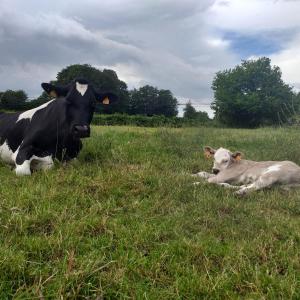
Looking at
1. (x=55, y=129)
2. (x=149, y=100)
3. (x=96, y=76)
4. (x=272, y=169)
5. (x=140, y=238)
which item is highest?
(x=96, y=76)

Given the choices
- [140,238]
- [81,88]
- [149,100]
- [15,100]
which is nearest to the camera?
[140,238]

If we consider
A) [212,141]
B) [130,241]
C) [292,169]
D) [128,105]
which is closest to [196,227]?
[130,241]

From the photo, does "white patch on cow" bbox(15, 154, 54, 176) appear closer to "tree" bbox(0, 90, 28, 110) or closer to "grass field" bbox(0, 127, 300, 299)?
"grass field" bbox(0, 127, 300, 299)

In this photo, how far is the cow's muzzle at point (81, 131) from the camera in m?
8.50

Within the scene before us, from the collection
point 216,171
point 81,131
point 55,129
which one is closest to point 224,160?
point 216,171

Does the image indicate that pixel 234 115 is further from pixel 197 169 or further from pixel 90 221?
pixel 90 221

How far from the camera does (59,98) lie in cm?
953

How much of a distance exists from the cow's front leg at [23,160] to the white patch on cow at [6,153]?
853 millimetres

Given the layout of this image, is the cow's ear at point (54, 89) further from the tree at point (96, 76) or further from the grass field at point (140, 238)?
the tree at point (96, 76)

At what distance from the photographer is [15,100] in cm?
3741

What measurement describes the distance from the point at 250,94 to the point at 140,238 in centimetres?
7573

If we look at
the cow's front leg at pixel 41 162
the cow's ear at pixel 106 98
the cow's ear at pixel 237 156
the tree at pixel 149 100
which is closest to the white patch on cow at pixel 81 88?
the cow's ear at pixel 106 98

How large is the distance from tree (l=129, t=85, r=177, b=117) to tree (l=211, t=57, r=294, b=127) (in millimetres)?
13452

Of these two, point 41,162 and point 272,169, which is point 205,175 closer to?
point 272,169
